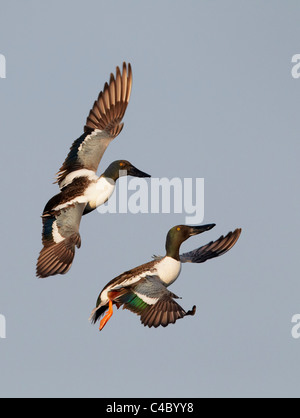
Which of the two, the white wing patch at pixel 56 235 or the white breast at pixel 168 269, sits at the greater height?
the white wing patch at pixel 56 235

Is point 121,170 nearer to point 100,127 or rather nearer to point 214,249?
point 100,127

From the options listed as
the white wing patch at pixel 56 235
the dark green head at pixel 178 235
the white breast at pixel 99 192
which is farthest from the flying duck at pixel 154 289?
the white breast at pixel 99 192

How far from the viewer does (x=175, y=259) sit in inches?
756

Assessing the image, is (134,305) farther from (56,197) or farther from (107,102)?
(107,102)

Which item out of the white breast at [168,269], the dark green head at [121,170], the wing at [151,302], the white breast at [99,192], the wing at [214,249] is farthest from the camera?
the dark green head at [121,170]

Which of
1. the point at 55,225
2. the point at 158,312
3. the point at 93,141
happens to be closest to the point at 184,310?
the point at 158,312

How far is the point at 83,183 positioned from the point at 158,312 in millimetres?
3597

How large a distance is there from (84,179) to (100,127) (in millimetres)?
1563

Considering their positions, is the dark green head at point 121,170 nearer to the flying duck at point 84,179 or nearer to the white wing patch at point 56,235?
the flying duck at point 84,179

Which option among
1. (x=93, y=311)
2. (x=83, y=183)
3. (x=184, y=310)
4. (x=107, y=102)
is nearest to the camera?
(x=184, y=310)

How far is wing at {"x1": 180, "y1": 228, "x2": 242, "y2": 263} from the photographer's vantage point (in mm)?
20406

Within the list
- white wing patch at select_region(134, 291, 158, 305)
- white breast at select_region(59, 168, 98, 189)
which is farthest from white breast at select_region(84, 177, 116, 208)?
white wing patch at select_region(134, 291, 158, 305)

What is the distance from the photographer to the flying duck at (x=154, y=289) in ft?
58.6

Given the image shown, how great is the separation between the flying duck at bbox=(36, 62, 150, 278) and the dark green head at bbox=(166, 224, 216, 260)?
1.61 meters
